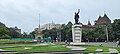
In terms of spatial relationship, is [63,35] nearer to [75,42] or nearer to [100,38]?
[100,38]

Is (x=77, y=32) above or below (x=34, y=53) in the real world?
above

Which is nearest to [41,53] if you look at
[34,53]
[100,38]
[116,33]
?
[34,53]

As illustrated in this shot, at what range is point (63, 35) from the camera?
128m

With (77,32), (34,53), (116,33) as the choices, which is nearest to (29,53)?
(34,53)

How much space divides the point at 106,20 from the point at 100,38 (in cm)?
5263

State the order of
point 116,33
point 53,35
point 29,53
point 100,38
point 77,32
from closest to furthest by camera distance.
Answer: point 29,53 → point 77,32 → point 116,33 → point 100,38 → point 53,35

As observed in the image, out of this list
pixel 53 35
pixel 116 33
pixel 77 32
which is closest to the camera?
pixel 77 32

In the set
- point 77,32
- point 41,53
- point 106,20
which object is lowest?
point 41,53

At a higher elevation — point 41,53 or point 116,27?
point 116,27

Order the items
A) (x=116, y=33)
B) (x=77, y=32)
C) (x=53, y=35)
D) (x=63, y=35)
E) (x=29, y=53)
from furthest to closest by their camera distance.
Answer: (x=53, y=35)
(x=63, y=35)
(x=116, y=33)
(x=77, y=32)
(x=29, y=53)

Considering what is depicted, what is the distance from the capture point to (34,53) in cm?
2591

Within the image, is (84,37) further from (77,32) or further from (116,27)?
(77,32)

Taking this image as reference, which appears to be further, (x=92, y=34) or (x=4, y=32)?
(x=92, y=34)

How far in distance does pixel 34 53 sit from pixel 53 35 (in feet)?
399
